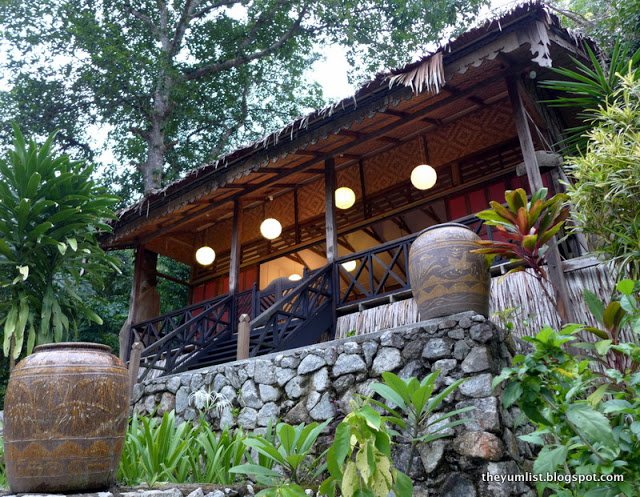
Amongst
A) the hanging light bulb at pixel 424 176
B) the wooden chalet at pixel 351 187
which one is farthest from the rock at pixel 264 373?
the hanging light bulb at pixel 424 176

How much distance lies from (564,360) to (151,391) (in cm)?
379

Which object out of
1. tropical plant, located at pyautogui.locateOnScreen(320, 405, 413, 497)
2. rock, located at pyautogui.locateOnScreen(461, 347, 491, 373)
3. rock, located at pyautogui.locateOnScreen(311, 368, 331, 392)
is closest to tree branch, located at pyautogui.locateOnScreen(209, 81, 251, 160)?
rock, located at pyautogui.locateOnScreen(311, 368, 331, 392)

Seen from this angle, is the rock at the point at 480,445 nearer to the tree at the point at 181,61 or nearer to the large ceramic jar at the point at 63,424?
the large ceramic jar at the point at 63,424

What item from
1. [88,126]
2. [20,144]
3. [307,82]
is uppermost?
[307,82]

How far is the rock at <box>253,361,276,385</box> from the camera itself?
163 inches

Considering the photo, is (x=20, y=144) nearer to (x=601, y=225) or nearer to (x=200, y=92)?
(x=601, y=225)

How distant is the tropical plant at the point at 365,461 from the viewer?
239 cm

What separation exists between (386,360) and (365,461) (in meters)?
→ 1.26

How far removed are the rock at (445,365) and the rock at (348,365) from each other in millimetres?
550

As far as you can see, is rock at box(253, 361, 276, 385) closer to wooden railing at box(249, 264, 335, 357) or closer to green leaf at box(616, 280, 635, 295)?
wooden railing at box(249, 264, 335, 357)

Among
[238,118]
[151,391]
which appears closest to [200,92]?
[238,118]

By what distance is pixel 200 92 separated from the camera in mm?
Result: 14055

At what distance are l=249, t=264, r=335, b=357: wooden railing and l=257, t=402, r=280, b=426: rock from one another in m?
1.28

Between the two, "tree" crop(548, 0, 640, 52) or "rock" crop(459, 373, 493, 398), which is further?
"tree" crop(548, 0, 640, 52)
